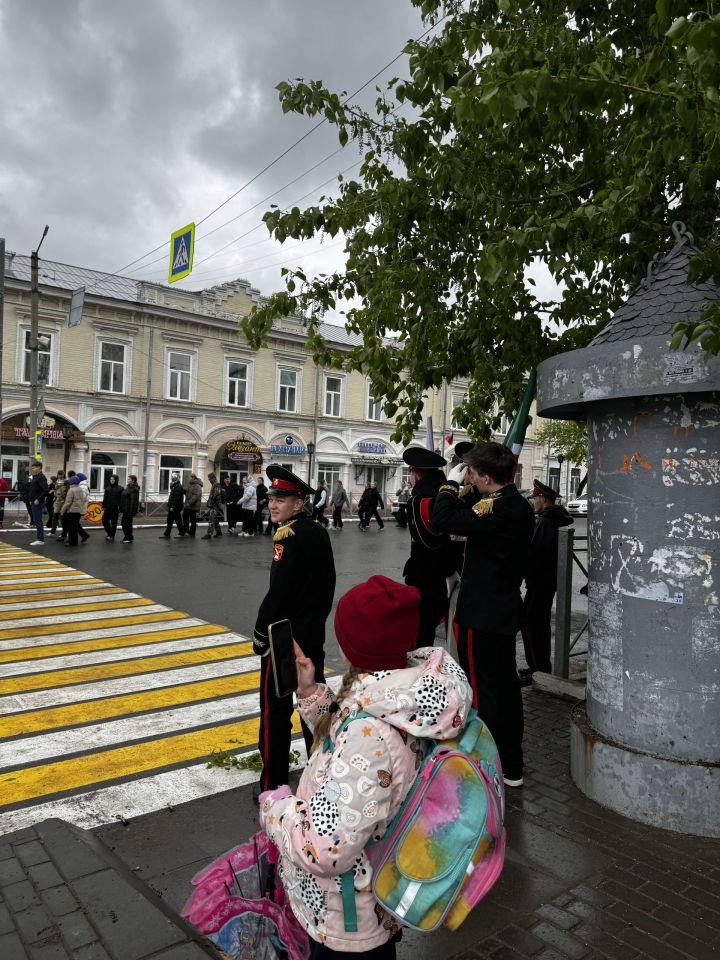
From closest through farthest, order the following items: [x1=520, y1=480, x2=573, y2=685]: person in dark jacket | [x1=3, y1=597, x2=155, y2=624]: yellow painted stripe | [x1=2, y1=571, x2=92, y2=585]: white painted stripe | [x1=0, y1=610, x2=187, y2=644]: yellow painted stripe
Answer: [x1=520, y1=480, x2=573, y2=685]: person in dark jacket < [x1=0, y1=610, x2=187, y2=644]: yellow painted stripe < [x1=3, y1=597, x2=155, y2=624]: yellow painted stripe < [x1=2, y1=571, x2=92, y2=585]: white painted stripe

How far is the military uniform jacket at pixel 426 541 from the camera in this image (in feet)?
15.4

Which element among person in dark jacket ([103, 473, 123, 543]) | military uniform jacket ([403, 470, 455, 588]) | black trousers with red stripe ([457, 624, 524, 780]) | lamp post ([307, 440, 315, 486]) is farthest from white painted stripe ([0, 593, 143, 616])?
lamp post ([307, 440, 315, 486])

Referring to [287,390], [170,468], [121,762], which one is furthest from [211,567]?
[287,390]

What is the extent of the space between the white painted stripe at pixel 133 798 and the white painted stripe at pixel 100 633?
290cm

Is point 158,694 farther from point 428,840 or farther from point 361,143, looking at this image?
point 361,143

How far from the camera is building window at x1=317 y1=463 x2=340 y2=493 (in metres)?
36.8

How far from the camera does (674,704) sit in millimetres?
3613

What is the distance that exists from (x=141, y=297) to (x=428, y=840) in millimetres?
31852

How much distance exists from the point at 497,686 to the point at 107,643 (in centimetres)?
491

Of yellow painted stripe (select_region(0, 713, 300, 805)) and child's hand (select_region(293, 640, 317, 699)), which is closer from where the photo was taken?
child's hand (select_region(293, 640, 317, 699))

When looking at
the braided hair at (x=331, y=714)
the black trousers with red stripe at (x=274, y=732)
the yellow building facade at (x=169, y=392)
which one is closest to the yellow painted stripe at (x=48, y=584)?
the black trousers with red stripe at (x=274, y=732)

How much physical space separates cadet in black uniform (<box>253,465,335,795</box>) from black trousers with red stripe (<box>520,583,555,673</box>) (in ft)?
9.45

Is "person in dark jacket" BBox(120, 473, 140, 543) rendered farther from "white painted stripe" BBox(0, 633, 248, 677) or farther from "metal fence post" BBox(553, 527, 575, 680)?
"metal fence post" BBox(553, 527, 575, 680)

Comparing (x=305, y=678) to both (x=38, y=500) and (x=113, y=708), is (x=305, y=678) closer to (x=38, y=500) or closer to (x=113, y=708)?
(x=113, y=708)
